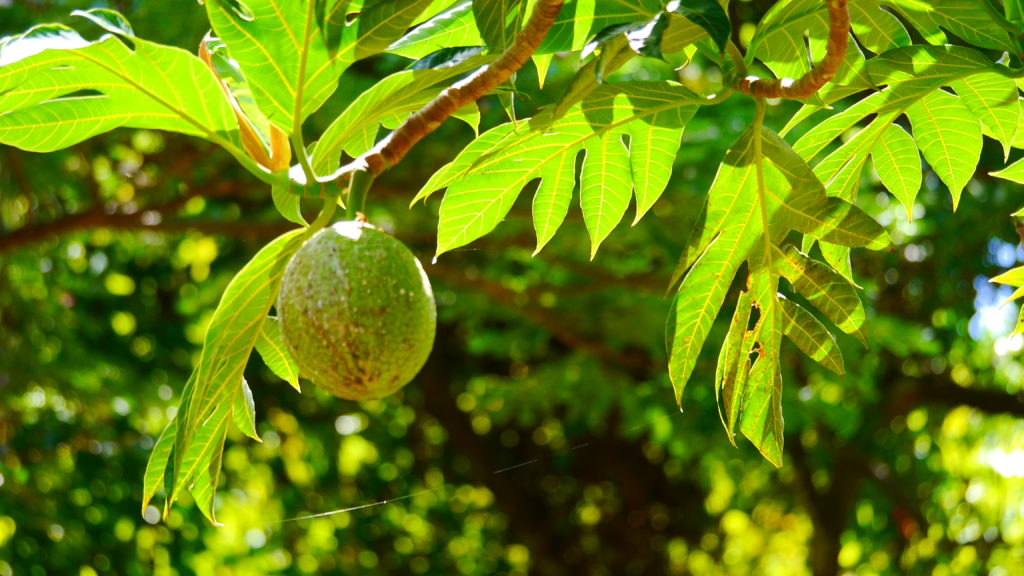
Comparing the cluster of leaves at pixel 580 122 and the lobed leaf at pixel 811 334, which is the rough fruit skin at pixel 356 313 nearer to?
the cluster of leaves at pixel 580 122

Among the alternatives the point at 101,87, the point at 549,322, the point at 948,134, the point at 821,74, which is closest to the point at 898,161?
the point at 948,134

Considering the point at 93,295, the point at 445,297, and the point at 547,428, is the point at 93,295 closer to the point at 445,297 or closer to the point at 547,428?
the point at 445,297

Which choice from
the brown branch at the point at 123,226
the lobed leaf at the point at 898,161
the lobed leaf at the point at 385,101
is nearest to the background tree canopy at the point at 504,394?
the brown branch at the point at 123,226

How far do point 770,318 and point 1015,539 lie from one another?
5.28 metres

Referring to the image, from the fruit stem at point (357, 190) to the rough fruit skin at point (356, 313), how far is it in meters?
0.03

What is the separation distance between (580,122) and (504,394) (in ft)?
13.1

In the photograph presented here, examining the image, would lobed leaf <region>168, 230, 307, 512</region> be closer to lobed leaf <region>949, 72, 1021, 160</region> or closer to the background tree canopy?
lobed leaf <region>949, 72, 1021, 160</region>

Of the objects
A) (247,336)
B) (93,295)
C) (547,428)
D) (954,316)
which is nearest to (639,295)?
(954,316)

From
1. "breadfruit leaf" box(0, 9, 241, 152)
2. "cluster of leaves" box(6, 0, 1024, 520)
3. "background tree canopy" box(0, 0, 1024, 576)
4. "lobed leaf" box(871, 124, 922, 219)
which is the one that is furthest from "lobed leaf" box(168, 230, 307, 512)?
"background tree canopy" box(0, 0, 1024, 576)

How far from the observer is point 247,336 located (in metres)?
0.97

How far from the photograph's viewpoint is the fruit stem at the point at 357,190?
89 centimetres

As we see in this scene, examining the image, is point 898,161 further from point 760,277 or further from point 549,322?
point 549,322

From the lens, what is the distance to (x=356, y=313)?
0.82m

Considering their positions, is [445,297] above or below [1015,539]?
above
